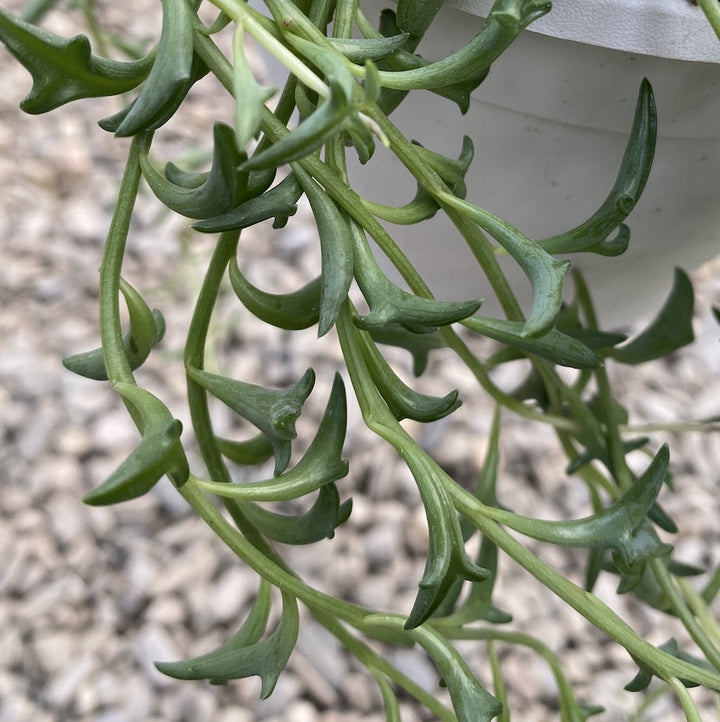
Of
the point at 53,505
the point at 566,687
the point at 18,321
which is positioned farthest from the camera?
the point at 18,321

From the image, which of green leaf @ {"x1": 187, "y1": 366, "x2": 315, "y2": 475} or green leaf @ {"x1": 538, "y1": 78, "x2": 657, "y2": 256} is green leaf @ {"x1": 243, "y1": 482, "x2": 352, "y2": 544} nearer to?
green leaf @ {"x1": 187, "y1": 366, "x2": 315, "y2": 475}

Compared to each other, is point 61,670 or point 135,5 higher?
point 135,5

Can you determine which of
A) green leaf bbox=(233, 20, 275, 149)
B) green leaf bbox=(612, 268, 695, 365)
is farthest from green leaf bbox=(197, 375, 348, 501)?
green leaf bbox=(612, 268, 695, 365)

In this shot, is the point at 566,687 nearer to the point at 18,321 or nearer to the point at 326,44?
the point at 326,44

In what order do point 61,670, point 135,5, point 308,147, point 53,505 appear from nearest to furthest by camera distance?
1. point 308,147
2. point 61,670
3. point 53,505
4. point 135,5

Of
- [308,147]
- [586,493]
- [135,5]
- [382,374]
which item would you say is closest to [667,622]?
[586,493]

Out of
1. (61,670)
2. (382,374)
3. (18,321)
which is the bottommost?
(61,670)

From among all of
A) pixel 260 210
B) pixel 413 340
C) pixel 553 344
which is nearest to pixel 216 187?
pixel 260 210
